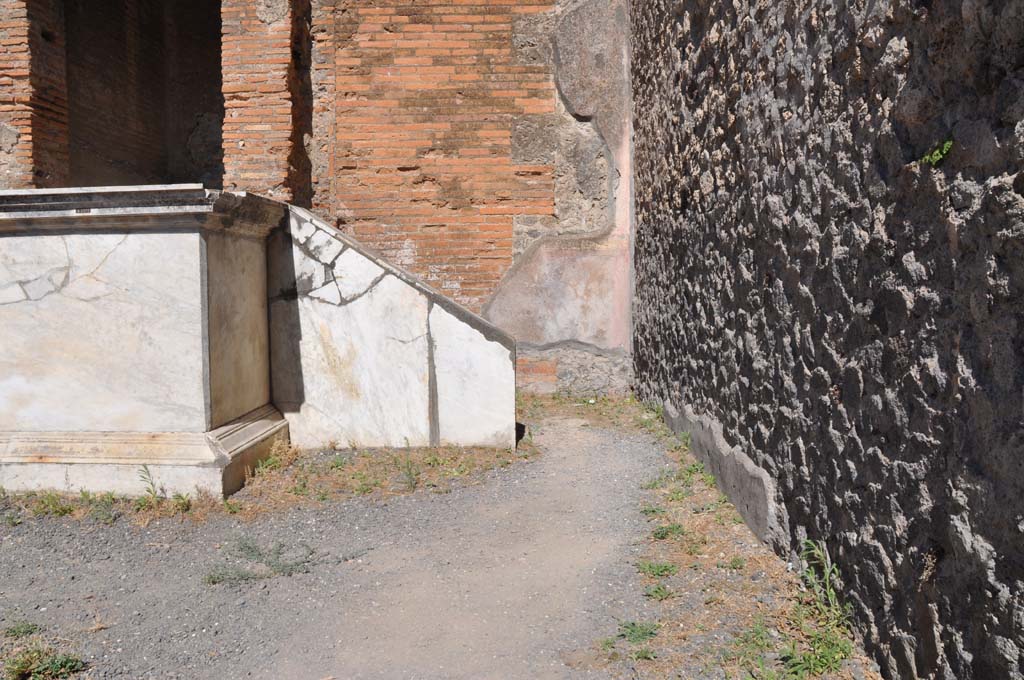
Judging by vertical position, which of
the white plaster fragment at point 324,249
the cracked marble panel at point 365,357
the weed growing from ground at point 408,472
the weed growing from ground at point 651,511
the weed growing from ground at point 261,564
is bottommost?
the weed growing from ground at point 261,564

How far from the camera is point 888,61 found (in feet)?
6.43

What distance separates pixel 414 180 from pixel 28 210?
301cm

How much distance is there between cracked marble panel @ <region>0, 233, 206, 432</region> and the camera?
367cm

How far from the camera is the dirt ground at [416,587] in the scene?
7.52 ft

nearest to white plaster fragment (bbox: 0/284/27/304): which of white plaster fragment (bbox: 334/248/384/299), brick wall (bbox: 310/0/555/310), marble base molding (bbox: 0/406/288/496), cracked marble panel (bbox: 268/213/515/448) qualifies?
marble base molding (bbox: 0/406/288/496)

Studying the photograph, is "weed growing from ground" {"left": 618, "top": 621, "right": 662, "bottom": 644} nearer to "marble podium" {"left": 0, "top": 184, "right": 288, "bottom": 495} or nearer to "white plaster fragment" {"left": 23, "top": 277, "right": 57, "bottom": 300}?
"marble podium" {"left": 0, "top": 184, "right": 288, "bottom": 495}

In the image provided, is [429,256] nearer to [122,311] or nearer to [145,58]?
[122,311]

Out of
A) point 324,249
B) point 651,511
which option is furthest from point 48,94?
point 651,511

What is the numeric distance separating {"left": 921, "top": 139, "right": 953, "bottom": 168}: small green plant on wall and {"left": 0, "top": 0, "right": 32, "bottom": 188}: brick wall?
234 inches

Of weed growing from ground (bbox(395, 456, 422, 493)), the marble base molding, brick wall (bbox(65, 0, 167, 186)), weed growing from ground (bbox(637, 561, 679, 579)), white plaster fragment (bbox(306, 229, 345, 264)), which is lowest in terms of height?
weed growing from ground (bbox(395, 456, 422, 493))

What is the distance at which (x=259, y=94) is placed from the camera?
575 cm

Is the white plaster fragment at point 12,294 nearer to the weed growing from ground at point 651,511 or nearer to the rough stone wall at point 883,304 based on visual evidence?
the weed growing from ground at point 651,511

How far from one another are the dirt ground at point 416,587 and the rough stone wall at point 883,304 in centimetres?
36

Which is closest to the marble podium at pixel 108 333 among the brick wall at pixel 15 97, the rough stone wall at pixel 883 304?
the brick wall at pixel 15 97
